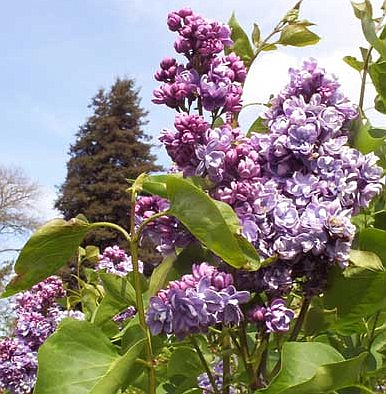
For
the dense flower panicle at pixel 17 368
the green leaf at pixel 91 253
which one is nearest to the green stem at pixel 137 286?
the green leaf at pixel 91 253

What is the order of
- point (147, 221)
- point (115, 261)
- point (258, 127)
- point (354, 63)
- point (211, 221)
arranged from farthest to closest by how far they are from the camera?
1. point (115, 261)
2. point (354, 63)
3. point (258, 127)
4. point (147, 221)
5. point (211, 221)

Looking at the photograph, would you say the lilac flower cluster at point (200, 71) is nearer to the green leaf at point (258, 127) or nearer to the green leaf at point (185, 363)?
the green leaf at point (258, 127)

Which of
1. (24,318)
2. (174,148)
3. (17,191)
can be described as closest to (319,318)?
(174,148)

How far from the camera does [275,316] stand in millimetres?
1112

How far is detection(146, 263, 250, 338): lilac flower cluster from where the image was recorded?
41.8 inches

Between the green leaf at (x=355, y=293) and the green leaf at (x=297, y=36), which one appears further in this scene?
the green leaf at (x=297, y=36)

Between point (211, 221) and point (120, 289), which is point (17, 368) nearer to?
point (120, 289)

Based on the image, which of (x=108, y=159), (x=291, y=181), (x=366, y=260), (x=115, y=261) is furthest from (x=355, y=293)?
(x=108, y=159)

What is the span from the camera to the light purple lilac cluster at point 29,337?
3.16 m

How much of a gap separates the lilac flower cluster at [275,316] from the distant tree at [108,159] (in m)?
22.8

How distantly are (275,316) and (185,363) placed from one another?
1.35ft

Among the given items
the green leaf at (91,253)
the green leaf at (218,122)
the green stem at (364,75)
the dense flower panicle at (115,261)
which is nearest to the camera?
the green leaf at (218,122)

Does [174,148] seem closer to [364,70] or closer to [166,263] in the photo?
[166,263]

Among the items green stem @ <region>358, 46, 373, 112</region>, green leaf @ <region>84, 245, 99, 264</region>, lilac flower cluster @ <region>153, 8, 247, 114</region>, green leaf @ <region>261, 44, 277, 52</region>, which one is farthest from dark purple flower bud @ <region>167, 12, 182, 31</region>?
green leaf @ <region>84, 245, 99, 264</region>
